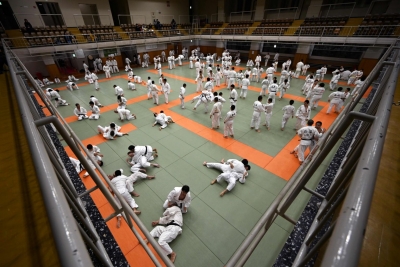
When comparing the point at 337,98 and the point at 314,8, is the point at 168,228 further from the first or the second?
the point at 314,8

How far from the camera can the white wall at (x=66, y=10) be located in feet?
52.0

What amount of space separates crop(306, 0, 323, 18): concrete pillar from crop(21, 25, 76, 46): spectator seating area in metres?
23.0

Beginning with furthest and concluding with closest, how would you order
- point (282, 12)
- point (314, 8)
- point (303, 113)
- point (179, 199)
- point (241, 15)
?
point (241, 15) < point (282, 12) < point (314, 8) < point (303, 113) < point (179, 199)

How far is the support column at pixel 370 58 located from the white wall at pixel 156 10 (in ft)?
75.6

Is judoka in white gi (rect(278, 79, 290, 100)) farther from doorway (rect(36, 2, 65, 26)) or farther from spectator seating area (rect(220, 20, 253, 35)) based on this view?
doorway (rect(36, 2, 65, 26))

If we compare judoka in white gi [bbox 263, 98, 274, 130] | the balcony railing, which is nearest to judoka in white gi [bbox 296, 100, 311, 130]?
judoka in white gi [bbox 263, 98, 274, 130]

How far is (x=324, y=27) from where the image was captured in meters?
15.8

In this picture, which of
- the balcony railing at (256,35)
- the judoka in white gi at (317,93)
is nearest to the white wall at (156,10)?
the balcony railing at (256,35)

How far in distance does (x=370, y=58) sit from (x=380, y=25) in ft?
8.10

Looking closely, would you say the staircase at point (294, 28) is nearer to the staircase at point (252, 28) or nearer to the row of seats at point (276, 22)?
the row of seats at point (276, 22)

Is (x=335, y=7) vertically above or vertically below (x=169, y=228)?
above

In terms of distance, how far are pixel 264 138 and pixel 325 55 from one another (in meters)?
16.5

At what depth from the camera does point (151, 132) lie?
8641mm

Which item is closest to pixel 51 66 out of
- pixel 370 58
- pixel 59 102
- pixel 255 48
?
pixel 59 102
